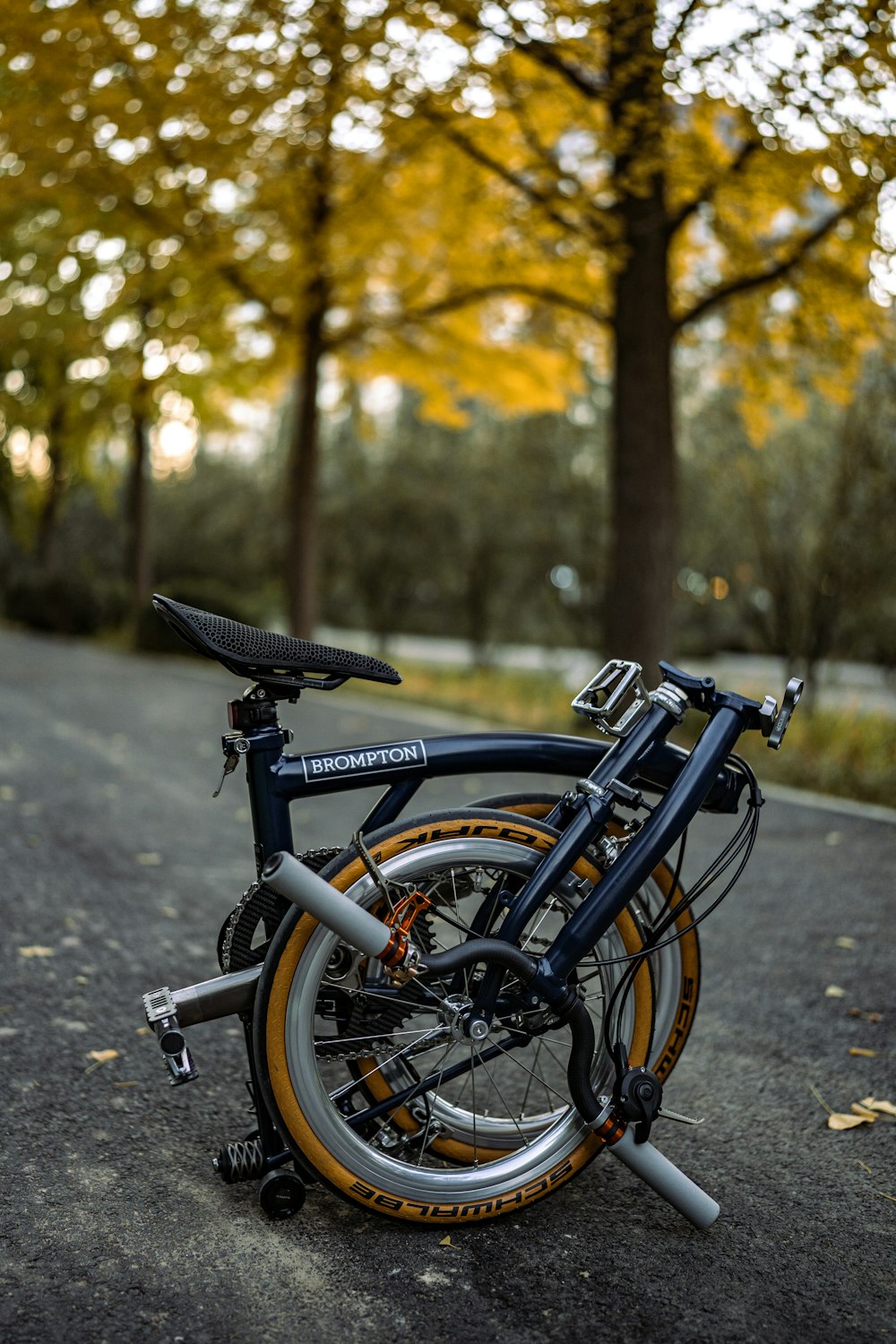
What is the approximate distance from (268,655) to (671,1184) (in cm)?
137

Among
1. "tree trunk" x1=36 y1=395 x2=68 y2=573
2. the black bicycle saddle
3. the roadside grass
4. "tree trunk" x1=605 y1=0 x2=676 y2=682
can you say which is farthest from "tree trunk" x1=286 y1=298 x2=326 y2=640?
the black bicycle saddle

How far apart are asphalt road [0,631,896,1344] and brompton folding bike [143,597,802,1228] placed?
123 millimetres

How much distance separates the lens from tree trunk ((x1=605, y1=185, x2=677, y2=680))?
9688mm

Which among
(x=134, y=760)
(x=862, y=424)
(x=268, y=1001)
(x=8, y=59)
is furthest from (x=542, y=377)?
(x=268, y=1001)

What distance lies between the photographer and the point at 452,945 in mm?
2605

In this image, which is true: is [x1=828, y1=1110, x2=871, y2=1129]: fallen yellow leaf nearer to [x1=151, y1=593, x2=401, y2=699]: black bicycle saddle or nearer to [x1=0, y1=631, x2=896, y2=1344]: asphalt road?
[x1=0, y1=631, x2=896, y2=1344]: asphalt road

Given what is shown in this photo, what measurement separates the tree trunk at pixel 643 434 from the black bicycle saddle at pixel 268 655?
24.0 ft

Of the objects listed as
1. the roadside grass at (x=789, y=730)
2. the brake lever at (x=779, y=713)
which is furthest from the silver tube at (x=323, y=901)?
the roadside grass at (x=789, y=730)

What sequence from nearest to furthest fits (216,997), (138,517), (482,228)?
(216,997) < (482,228) < (138,517)

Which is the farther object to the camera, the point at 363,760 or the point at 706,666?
the point at 706,666

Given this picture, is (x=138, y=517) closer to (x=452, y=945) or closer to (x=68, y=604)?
(x=68, y=604)

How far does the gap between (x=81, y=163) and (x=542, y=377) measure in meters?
5.64

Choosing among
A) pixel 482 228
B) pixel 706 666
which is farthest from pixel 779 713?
pixel 706 666

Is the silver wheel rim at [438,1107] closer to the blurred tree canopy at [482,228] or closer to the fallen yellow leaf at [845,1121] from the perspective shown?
the fallen yellow leaf at [845,1121]
